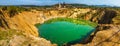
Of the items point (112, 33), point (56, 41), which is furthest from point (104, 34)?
point (56, 41)

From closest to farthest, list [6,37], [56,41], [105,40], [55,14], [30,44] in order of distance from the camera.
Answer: [105,40] < [30,44] < [6,37] < [56,41] < [55,14]

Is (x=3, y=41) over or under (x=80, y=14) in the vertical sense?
over

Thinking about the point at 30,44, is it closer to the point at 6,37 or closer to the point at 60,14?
the point at 6,37

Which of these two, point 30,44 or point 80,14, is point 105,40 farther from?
point 80,14

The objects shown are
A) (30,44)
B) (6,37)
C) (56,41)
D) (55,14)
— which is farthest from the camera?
(55,14)

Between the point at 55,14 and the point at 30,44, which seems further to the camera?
the point at 55,14

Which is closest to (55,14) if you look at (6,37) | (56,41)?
(56,41)

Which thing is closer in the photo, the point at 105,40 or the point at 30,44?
the point at 105,40

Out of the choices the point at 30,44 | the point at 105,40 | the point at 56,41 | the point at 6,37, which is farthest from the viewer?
the point at 56,41

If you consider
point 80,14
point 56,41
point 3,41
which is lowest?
point 80,14
